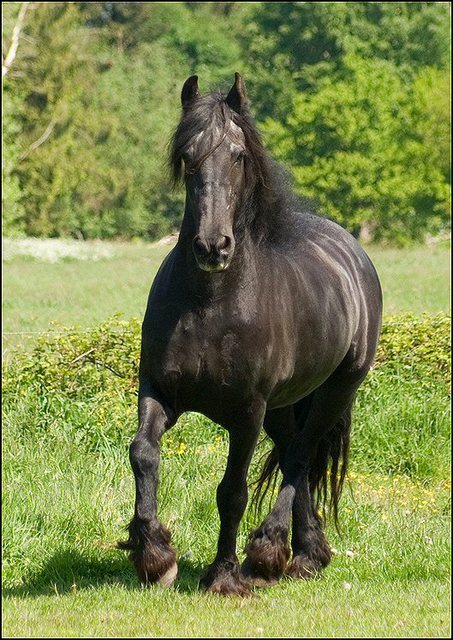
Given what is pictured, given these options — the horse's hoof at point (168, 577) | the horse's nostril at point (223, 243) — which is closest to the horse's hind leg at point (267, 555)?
the horse's hoof at point (168, 577)

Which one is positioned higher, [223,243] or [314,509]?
[223,243]

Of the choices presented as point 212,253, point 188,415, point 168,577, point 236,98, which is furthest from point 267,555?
point 188,415

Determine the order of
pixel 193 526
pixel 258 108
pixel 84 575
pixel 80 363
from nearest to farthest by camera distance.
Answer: pixel 84 575 → pixel 193 526 → pixel 80 363 → pixel 258 108

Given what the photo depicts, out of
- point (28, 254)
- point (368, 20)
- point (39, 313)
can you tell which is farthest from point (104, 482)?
point (368, 20)

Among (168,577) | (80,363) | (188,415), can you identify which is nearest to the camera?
(168,577)

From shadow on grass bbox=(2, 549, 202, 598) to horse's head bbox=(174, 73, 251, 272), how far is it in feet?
6.49

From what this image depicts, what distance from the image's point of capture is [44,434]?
28.8 feet

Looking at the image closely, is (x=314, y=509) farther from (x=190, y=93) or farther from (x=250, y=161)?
(x=190, y=93)

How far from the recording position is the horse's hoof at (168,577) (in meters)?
5.47

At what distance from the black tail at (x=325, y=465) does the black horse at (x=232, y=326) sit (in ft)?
1.76

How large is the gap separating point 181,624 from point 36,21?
4419 cm

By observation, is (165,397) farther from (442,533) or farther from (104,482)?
(442,533)

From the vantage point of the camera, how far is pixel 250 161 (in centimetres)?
558

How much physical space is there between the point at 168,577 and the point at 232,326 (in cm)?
128
